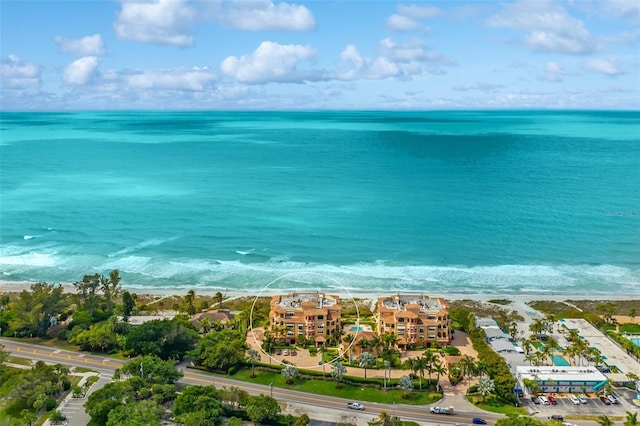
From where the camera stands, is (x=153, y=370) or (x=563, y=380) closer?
(x=153, y=370)

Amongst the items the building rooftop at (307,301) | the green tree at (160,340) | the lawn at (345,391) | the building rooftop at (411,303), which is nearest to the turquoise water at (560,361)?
the building rooftop at (411,303)

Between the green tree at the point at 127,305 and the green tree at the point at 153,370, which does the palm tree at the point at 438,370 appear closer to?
the green tree at the point at 153,370

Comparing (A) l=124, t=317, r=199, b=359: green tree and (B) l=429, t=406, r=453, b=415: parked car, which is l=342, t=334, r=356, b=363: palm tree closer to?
(B) l=429, t=406, r=453, b=415: parked car

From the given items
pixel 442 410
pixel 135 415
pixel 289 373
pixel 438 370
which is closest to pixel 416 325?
pixel 438 370

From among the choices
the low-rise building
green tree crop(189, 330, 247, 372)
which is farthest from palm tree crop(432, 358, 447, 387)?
green tree crop(189, 330, 247, 372)

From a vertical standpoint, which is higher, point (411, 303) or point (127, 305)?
point (411, 303)

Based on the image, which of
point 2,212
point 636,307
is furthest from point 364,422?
point 2,212

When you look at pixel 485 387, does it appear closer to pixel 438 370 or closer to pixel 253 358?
pixel 438 370
